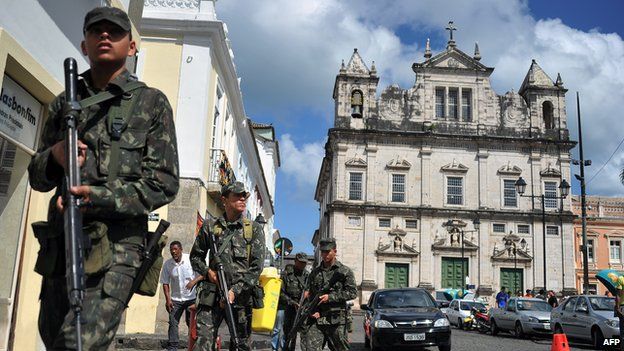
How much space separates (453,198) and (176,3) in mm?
34674

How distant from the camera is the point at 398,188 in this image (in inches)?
1822

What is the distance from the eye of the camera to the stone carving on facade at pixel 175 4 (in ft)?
51.6

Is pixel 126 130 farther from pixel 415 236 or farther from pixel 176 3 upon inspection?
pixel 415 236

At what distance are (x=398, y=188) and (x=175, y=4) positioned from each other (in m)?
32.7

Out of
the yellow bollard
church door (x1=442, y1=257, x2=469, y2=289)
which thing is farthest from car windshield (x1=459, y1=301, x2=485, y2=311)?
the yellow bollard

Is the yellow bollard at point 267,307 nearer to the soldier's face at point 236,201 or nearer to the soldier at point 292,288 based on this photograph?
the soldier at point 292,288

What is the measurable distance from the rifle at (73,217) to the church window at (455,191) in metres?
45.3

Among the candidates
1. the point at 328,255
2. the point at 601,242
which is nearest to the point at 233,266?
the point at 328,255

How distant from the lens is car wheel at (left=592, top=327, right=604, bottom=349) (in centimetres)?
1481

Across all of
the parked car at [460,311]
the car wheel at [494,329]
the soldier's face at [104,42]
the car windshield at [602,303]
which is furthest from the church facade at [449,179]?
the soldier's face at [104,42]

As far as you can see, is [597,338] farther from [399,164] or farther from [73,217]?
[399,164]

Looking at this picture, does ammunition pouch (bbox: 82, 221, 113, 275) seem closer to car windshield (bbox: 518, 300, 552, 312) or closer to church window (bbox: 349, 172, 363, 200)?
car windshield (bbox: 518, 300, 552, 312)

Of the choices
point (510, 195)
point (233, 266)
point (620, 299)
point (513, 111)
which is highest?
point (513, 111)

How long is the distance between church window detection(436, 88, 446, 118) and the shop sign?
43236mm
